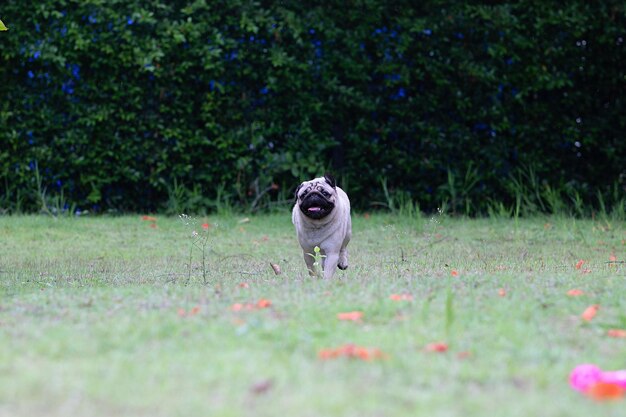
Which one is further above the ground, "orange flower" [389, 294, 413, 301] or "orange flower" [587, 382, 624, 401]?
"orange flower" [587, 382, 624, 401]

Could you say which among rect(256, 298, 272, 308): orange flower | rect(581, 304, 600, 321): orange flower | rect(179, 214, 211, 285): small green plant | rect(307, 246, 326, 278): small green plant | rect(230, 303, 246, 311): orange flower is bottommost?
rect(179, 214, 211, 285): small green plant

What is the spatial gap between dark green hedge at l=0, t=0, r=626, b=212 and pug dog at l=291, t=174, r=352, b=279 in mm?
5082

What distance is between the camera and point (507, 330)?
500 centimetres

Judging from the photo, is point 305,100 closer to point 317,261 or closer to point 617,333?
point 317,261

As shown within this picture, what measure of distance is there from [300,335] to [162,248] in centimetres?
596

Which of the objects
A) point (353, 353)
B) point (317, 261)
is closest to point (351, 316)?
point (353, 353)

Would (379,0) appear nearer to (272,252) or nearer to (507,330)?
(272,252)

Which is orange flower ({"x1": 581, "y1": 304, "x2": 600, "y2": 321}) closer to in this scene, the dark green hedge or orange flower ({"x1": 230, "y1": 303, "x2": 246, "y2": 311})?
orange flower ({"x1": 230, "y1": 303, "x2": 246, "y2": 311})

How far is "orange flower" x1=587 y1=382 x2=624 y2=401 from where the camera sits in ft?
12.8

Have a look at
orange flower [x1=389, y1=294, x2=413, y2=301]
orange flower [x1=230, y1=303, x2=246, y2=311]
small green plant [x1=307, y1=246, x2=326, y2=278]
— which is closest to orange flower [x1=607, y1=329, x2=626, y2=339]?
orange flower [x1=389, y1=294, x2=413, y2=301]

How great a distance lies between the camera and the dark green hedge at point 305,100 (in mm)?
12891

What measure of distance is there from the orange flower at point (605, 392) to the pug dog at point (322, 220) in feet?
12.9

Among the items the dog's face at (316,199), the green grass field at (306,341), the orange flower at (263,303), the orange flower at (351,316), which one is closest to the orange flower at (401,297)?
the green grass field at (306,341)

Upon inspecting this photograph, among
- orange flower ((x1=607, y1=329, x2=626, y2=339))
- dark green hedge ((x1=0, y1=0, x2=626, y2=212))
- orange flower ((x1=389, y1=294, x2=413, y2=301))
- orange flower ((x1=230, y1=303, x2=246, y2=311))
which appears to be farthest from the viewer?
dark green hedge ((x1=0, y1=0, x2=626, y2=212))
